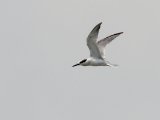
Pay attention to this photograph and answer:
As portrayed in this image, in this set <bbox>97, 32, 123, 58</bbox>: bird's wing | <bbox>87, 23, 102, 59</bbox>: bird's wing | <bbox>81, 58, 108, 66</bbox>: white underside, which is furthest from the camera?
<bbox>97, 32, 123, 58</bbox>: bird's wing

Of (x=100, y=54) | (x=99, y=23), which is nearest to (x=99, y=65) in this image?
(x=100, y=54)

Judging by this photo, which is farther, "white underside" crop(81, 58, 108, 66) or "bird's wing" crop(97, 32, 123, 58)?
"bird's wing" crop(97, 32, 123, 58)

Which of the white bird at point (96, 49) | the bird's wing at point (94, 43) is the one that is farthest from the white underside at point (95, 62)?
the bird's wing at point (94, 43)

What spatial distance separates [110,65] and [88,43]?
6.74ft

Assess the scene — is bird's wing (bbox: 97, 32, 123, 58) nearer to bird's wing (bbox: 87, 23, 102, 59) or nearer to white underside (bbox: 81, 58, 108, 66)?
bird's wing (bbox: 87, 23, 102, 59)

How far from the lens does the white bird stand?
59.1 m

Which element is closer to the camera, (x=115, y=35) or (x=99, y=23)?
(x=99, y=23)

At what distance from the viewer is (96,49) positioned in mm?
60625

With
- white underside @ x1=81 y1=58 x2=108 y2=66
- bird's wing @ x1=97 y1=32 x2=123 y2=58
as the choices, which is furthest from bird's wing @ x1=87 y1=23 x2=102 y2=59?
bird's wing @ x1=97 y1=32 x2=123 y2=58

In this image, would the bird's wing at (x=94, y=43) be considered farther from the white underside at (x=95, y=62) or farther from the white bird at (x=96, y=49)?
the white underside at (x=95, y=62)

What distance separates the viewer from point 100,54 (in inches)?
2403

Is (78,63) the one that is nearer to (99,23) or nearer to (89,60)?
(89,60)

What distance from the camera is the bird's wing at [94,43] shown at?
58.2 meters

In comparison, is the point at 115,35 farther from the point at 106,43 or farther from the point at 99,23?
the point at 99,23
